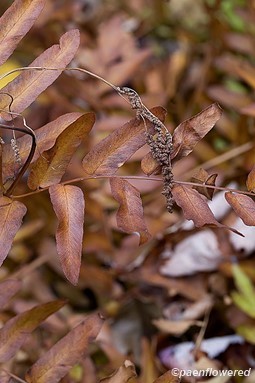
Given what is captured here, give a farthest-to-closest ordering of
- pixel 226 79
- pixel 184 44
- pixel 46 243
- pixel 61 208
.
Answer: pixel 184 44 → pixel 226 79 → pixel 46 243 → pixel 61 208

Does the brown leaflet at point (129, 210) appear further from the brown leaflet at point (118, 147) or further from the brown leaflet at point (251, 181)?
the brown leaflet at point (251, 181)

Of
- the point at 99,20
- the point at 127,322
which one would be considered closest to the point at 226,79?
the point at 99,20

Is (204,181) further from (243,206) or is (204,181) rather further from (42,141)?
(42,141)

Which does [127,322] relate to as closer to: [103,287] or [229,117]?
[103,287]

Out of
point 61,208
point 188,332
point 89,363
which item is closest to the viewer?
point 61,208

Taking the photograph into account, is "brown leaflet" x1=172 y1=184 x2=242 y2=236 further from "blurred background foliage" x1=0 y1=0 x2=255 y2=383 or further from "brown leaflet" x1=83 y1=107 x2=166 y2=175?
"blurred background foliage" x1=0 y1=0 x2=255 y2=383

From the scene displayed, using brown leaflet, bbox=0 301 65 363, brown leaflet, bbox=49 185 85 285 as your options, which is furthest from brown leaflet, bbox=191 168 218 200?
brown leaflet, bbox=0 301 65 363

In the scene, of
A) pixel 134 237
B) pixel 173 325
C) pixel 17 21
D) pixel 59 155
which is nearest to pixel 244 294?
pixel 173 325
